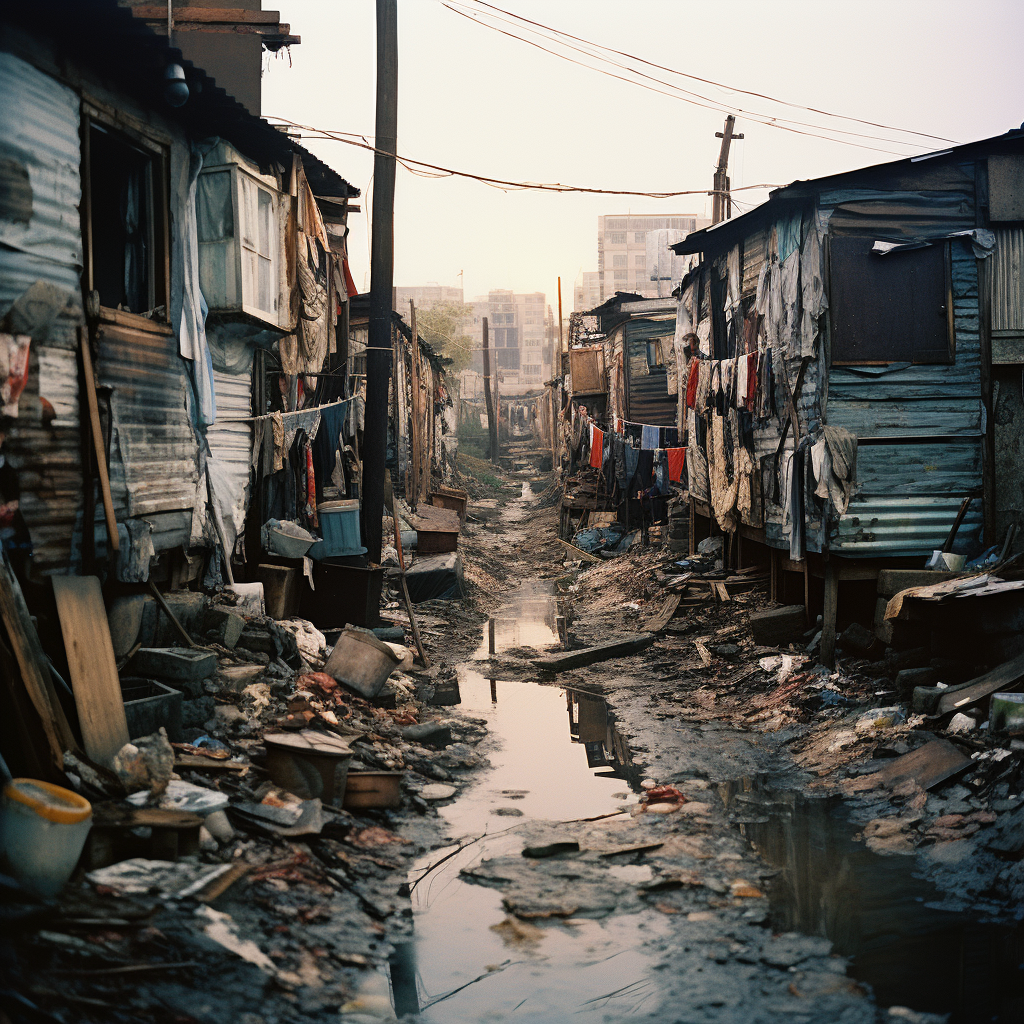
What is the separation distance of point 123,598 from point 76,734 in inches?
80.9

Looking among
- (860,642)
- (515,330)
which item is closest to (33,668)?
(860,642)

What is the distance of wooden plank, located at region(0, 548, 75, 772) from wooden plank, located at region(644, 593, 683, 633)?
27.9ft

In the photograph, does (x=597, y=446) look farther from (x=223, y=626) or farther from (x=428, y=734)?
(x=223, y=626)

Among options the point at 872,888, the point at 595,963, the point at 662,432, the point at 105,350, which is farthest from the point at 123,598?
the point at 662,432

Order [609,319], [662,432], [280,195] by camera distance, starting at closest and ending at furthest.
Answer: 1. [280,195]
2. [662,432]
3. [609,319]

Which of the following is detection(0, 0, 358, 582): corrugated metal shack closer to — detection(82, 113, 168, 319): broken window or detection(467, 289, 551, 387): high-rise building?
detection(82, 113, 168, 319): broken window

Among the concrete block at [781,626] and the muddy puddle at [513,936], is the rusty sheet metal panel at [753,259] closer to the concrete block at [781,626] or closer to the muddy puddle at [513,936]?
the concrete block at [781,626]

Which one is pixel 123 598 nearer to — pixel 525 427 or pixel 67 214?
pixel 67 214

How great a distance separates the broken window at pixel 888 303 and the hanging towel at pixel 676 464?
7.75 m

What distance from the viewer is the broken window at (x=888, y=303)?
936cm

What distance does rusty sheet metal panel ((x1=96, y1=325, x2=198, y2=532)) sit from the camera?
688cm

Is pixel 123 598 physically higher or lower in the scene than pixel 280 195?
lower

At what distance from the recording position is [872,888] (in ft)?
16.6

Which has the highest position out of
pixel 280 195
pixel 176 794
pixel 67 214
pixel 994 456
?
pixel 280 195
